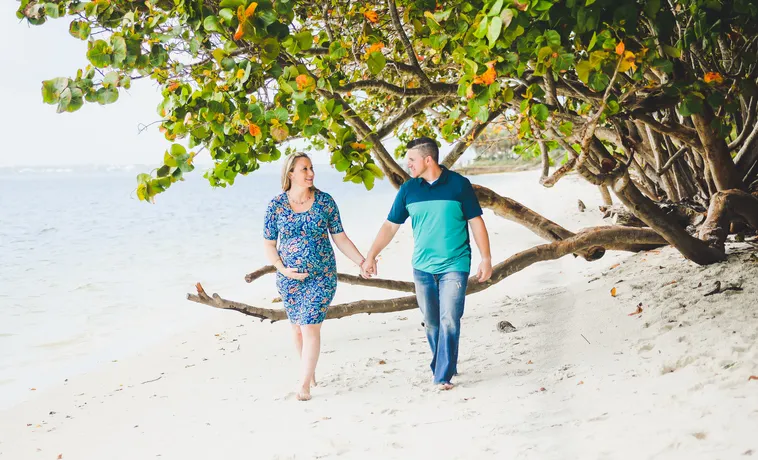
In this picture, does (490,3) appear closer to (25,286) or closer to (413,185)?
(413,185)

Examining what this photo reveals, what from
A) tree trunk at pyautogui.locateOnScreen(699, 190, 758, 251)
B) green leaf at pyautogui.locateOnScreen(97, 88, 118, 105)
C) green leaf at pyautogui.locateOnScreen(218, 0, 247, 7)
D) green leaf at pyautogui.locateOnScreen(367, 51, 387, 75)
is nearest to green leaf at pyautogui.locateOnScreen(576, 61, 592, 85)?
green leaf at pyautogui.locateOnScreen(367, 51, 387, 75)

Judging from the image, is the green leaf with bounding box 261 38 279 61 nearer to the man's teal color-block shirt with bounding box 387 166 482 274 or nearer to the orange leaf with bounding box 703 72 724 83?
the man's teal color-block shirt with bounding box 387 166 482 274

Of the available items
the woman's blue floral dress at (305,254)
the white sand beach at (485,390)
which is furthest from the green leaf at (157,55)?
the white sand beach at (485,390)

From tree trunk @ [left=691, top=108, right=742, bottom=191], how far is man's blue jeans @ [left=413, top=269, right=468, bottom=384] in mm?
2758

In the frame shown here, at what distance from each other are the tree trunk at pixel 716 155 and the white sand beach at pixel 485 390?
64 centimetres

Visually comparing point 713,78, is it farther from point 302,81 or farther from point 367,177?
point 302,81

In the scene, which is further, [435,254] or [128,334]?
[128,334]

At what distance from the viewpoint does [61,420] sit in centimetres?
491

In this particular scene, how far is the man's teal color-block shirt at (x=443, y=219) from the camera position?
3904 millimetres

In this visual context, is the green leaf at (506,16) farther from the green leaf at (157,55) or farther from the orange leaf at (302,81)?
the green leaf at (157,55)

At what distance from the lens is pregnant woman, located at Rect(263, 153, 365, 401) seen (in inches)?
160

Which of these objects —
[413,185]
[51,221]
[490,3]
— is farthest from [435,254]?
[51,221]

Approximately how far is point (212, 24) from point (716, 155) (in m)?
4.48

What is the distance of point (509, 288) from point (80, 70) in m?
5.28
